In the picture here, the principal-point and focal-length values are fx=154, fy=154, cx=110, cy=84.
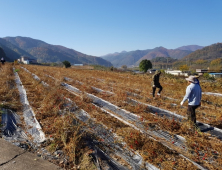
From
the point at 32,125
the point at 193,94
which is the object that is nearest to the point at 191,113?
the point at 193,94

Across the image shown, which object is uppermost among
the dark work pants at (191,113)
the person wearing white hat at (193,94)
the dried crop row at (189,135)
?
the person wearing white hat at (193,94)

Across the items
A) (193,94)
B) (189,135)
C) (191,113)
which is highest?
(193,94)

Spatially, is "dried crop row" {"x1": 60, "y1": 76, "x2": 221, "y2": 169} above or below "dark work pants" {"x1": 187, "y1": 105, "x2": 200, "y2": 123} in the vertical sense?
below

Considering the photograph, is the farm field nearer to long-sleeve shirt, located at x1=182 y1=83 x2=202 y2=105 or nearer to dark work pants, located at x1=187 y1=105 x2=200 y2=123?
dark work pants, located at x1=187 y1=105 x2=200 y2=123

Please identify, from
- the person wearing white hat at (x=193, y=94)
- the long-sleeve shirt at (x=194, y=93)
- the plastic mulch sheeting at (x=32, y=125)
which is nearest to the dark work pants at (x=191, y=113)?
the person wearing white hat at (x=193, y=94)

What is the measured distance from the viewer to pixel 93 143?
3.71 m

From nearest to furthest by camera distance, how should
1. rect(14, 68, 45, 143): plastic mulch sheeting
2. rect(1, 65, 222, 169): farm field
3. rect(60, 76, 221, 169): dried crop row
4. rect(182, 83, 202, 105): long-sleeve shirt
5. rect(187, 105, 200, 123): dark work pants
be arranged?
rect(1, 65, 222, 169): farm field → rect(60, 76, 221, 169): dried crop row → rect(14, 68, 45, 143): plastic mulch sheeting → rect(182, 83, 202, 105): long-sleeve shirt → rect(187, 105, 200, 123): dark work pants

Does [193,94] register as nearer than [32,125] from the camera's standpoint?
Yes

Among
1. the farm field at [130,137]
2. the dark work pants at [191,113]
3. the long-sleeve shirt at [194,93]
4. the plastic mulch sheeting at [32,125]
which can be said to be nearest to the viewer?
the farm field at [130,137]

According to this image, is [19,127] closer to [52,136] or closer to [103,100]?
[52,136]

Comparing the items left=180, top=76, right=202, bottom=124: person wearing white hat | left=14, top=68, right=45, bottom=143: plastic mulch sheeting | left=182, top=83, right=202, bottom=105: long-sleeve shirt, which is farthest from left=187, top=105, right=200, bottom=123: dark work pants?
left=14, top=68, right=45, bottom=143: plastic mulch sheeting

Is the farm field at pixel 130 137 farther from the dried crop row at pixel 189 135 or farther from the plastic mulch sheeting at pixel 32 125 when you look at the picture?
the plastic mulch sheeting at pixel 32 125

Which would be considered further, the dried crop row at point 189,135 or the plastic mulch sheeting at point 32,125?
the plastic mulch sheeting at point 32,125

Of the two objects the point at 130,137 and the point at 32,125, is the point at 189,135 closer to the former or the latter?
the point at 130,137
